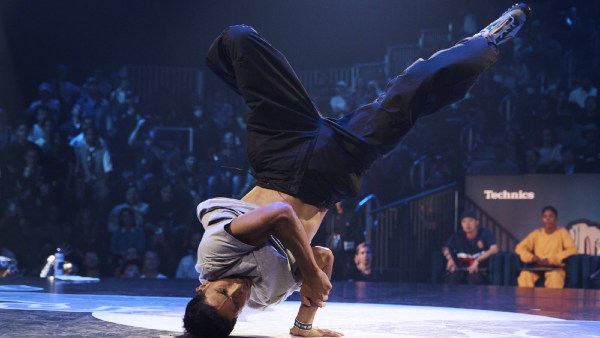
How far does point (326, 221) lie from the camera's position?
22.3 feet

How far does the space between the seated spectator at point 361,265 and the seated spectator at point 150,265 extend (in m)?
1.80

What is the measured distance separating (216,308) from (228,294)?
2.5 inches

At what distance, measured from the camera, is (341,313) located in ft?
10.0

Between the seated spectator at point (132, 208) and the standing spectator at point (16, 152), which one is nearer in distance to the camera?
the seated spectator at point (132, 208)

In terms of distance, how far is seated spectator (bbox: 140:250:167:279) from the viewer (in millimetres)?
6734

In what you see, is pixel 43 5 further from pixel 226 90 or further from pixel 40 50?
pixel 226 90

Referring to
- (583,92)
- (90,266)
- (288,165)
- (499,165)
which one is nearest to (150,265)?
(90,266)

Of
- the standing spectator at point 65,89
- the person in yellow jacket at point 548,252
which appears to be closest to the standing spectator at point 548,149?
the person in yellow jacket at point 548,252

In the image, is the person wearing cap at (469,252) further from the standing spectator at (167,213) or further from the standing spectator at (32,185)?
the standing spectator at (32,185)

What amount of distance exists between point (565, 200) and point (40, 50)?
5.70 metres

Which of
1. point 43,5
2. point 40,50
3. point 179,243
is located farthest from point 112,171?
point 43,5

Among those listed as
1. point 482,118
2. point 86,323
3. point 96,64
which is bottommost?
point 86,323

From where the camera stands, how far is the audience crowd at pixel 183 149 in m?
6.83

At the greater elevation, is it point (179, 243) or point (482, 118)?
point (482, 118)
